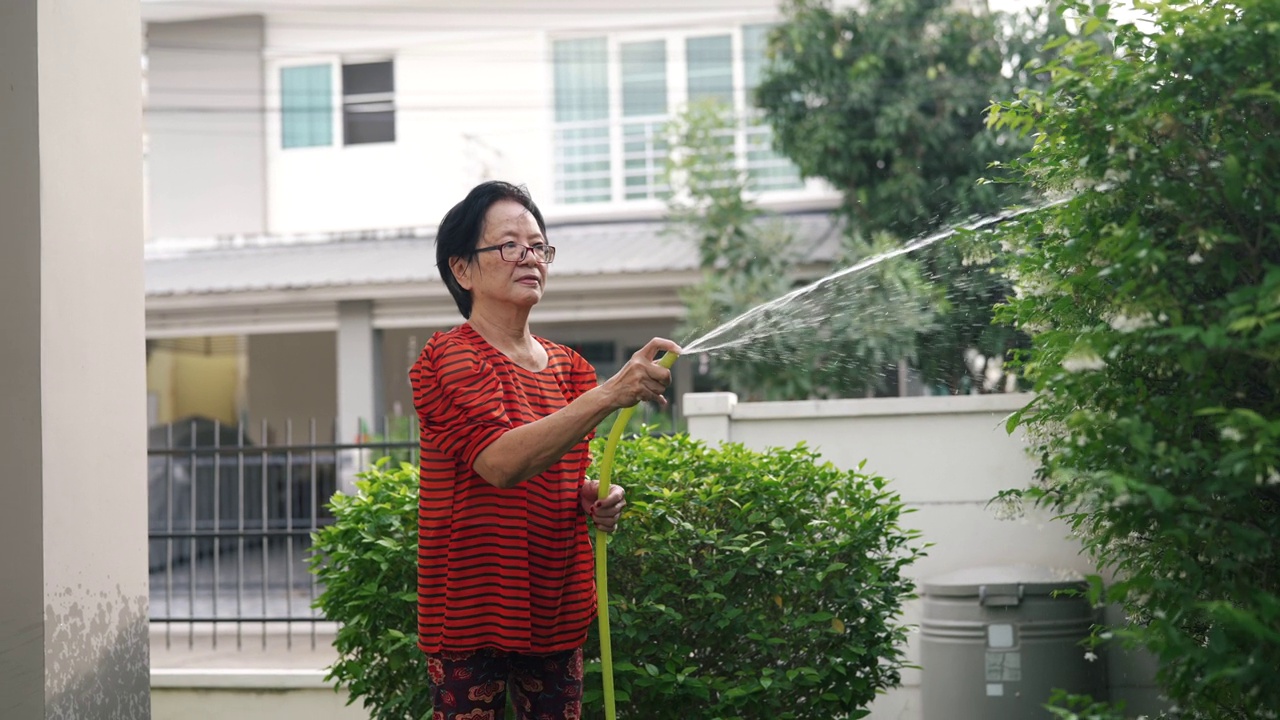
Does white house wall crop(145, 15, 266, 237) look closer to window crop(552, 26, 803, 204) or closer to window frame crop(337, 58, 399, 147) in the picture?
window frame crop(337, 58, 399, 147)

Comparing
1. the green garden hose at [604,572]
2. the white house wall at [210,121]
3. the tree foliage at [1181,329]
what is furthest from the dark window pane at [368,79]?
the tree foliage at [1181,329]

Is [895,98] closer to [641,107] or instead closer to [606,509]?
[641,107]

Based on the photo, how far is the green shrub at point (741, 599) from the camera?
4.14m

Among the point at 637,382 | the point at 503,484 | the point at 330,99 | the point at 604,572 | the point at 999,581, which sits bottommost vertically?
the point at 999,581

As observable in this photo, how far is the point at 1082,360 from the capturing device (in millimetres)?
2635

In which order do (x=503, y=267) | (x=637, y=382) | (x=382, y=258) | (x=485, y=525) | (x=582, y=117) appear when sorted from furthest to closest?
(x=582, y=117)
(x=382, y=258)
(x=503, y=267)
(x=485, y=525)
(x=637, y=382)

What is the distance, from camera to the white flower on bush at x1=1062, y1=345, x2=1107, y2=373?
258 centimetres

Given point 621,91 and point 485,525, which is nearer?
point 485,525

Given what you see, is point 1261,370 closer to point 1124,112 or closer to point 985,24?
point 1124,112

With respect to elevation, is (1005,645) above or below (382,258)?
below

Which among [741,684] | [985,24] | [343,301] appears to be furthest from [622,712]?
[343,301]

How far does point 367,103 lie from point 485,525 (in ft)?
45.9

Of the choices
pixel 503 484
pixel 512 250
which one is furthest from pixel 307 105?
pixel 503 484

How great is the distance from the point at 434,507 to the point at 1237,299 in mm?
1919
